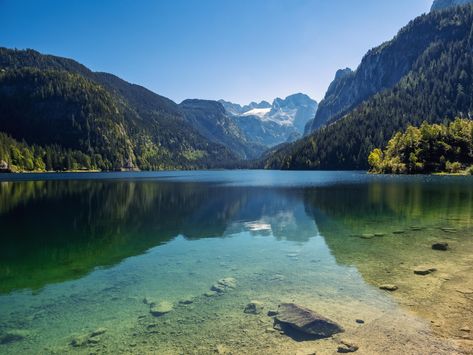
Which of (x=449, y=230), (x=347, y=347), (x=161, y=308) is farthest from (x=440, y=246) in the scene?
(x=161, y=308)

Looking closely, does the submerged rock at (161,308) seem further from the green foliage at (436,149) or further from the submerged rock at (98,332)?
the green foliage at (436,149)

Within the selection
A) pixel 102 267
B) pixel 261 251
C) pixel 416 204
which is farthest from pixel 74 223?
pixel 416 204

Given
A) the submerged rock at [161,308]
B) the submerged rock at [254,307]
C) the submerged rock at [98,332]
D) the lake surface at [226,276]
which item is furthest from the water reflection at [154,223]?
the submerged rock at [254,307]

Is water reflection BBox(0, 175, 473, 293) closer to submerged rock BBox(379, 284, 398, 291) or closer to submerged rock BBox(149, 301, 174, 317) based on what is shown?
submerged rock BBox(379, 284, 398, 291)

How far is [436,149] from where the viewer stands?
563ft

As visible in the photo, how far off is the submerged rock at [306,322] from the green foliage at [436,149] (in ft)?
570

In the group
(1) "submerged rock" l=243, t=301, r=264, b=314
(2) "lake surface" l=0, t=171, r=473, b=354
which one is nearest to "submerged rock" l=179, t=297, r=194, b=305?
(2) "lake surface" l=0, t=171, r=473, b=354

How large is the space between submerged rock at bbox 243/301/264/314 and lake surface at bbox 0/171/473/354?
416mm

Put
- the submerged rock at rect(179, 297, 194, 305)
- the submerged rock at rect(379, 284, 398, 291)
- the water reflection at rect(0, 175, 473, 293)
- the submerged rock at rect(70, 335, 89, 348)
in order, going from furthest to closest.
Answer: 1. the water reflection at rect(0, 175, 473, 293)
2. the submerged rock at rect(379, 284, 398, 291)
3. the submerged rock at rect(179, 297, 194, 305)
4. the submerged rock at rect(70, 335, 89, 348)

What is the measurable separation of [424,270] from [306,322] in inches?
535

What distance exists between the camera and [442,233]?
1563 inches

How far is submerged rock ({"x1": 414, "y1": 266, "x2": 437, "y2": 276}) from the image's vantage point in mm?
25297

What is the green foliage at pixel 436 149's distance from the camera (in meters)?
165

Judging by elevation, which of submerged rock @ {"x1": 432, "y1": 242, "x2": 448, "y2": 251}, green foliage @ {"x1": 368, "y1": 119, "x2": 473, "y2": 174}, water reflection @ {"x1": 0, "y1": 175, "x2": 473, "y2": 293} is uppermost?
green foliage @ {"x1": 368, "y1": 119, "x2": 473, "y2": 174}
